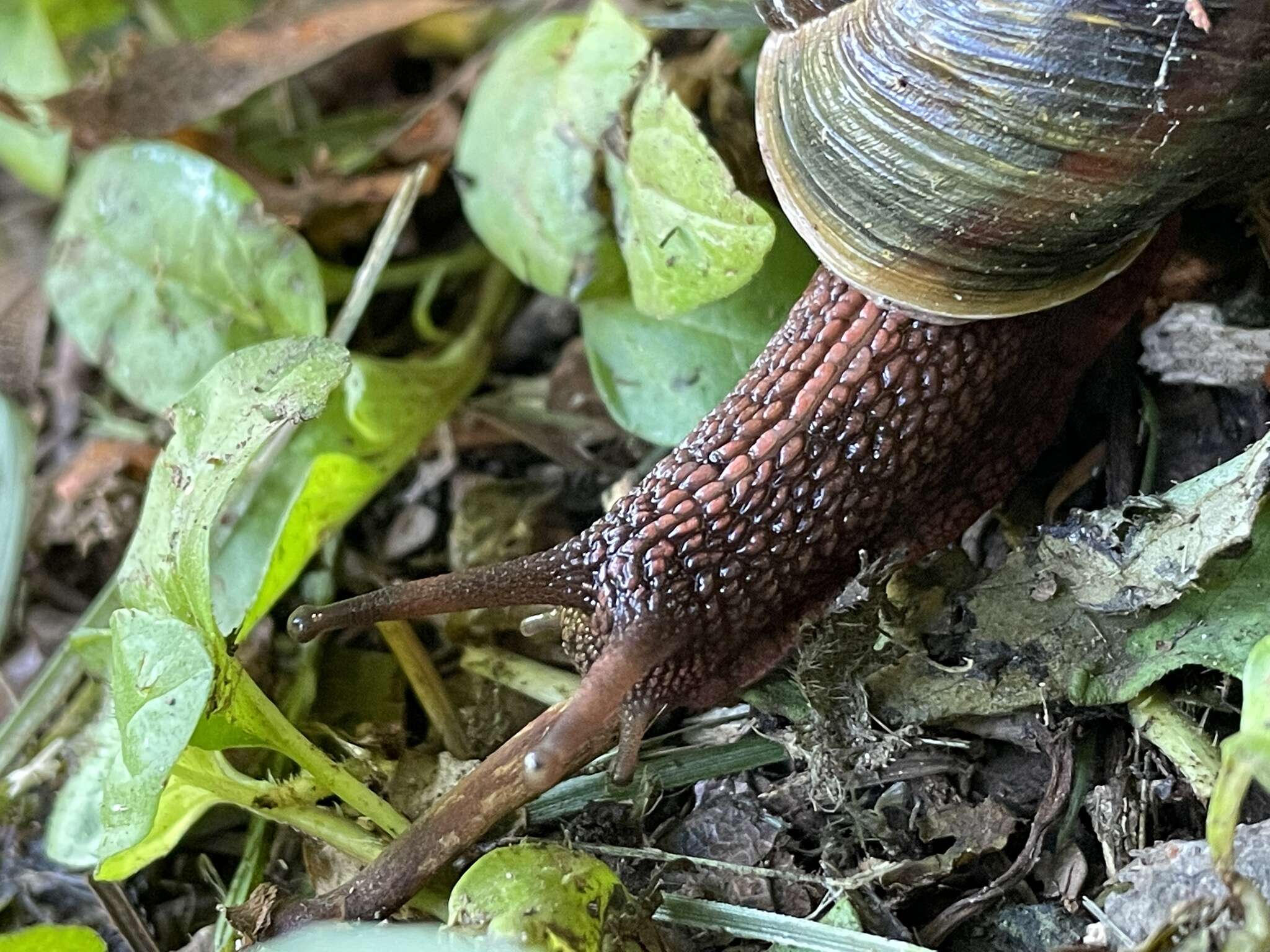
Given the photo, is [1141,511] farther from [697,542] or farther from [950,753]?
[697,542]

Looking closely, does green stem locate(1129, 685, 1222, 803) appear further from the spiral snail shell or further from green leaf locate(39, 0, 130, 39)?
green leaf locate(39, 0, 130, 39)

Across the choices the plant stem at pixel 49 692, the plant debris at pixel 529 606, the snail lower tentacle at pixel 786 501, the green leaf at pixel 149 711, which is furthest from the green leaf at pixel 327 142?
the green leaf at pixel 149 711

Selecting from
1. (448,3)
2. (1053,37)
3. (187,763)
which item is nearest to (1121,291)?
(1053,37)

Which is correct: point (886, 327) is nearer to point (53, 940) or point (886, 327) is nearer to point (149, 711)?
point (149, 711)

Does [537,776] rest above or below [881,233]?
below

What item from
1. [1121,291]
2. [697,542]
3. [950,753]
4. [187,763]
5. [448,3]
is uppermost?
[448,3]

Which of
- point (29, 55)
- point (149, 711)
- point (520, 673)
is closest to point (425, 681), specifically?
point (520, 673)
